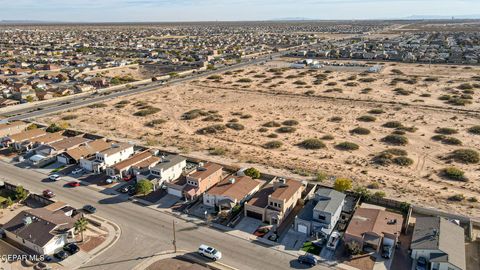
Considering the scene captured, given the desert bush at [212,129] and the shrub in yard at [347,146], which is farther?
the desert bush at [212,129]

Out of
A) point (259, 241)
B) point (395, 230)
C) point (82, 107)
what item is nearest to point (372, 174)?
point (395, 230)

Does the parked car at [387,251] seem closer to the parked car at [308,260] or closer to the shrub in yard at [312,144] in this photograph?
the parked car at [308,260]

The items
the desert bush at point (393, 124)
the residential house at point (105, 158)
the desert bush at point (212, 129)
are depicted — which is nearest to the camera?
the residential house at point (105, 158)

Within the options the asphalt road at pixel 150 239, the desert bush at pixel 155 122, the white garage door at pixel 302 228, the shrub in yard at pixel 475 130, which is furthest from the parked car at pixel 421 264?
the desert bush at pixel 155 122

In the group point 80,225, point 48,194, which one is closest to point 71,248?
point 80,225

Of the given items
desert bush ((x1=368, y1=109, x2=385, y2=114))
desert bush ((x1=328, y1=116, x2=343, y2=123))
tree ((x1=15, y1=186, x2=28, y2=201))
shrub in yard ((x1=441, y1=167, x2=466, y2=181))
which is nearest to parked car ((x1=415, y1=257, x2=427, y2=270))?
shrub in yard ((x1=441, y1=167, x2=466, y2=181))

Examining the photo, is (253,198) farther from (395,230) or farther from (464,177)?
(464,177)

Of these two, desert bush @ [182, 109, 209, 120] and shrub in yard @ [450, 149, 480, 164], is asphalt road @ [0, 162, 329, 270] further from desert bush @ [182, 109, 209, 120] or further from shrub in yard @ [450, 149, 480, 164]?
desert bush @ [182, 109, 209, 120]
